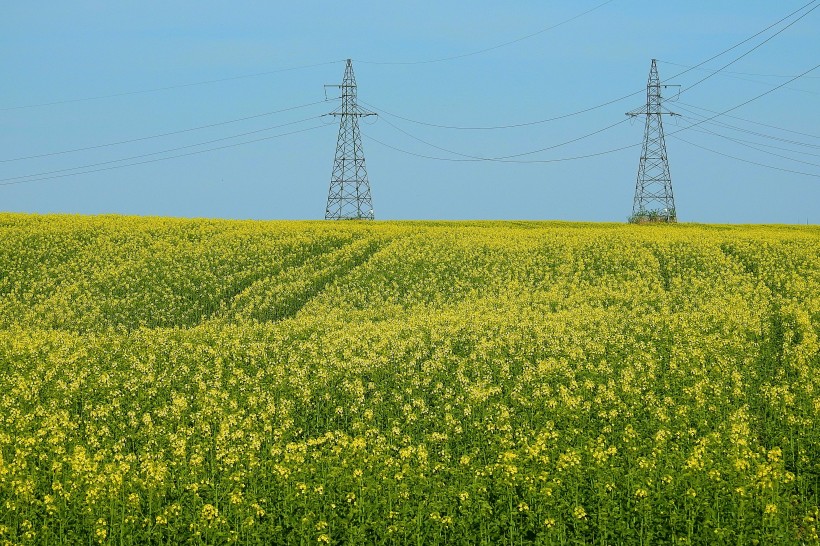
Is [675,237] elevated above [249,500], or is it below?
above

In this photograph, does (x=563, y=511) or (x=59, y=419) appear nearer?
(x=563, y=511)

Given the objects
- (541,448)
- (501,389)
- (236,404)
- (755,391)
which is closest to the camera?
(541,448)

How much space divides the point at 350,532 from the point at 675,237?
5109 centimetres

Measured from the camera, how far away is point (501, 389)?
2698 centimetres

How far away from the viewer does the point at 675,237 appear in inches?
2450

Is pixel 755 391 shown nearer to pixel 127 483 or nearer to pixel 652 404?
pixel 652 404

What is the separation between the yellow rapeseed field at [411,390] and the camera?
16.1 meters

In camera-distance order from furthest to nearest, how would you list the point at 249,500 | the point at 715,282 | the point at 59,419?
the point at 715,282 < the point at 59,419 < the point at 249,500

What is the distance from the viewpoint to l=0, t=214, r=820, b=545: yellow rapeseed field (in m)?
16.1

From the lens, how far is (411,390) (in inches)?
1063

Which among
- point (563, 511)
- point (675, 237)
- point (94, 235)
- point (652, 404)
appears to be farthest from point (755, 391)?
point (94, 235)

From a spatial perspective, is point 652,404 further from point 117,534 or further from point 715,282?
point 715,282

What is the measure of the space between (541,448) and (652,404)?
23.9 feet

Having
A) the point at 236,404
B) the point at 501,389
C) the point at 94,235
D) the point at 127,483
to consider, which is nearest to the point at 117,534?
the point at 127,483
